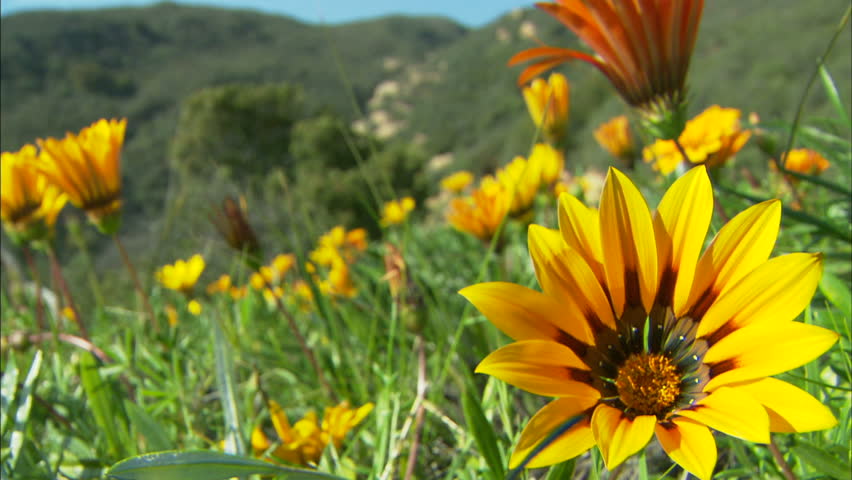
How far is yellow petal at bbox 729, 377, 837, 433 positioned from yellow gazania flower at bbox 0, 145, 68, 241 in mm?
1424

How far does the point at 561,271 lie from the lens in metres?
0.49

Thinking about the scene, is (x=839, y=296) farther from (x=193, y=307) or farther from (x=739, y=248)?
(x=193, y=307)

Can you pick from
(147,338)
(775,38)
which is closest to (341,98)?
(775,38)

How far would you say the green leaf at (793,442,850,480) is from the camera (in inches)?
20.8

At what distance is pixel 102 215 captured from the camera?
4.75 feet

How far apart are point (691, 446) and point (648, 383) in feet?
0.49

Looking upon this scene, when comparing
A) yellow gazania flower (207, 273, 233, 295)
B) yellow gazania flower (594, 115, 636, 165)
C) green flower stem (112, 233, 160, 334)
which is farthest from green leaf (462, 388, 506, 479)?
yellow gazania flower (594, 115, 636, 165)

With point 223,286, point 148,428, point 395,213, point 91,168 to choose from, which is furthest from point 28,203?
point 395,213

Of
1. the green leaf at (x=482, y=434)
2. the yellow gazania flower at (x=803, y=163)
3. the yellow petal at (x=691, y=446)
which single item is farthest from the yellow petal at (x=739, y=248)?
the yellow gazania flower at (x=803, y=163)

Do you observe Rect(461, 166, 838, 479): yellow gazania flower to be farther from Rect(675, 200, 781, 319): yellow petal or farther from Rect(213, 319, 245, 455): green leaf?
Rect(213, 319, 245, 455): green leaf

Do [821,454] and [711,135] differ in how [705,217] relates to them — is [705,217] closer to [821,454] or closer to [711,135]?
[821,454]

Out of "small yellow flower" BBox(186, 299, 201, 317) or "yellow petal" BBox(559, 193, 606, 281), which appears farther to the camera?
"small yellow flower" BBox(186, 299, 201, 317)

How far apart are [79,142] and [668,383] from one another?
127 centimetres

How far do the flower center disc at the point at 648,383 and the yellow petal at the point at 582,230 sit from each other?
0.32 ft
